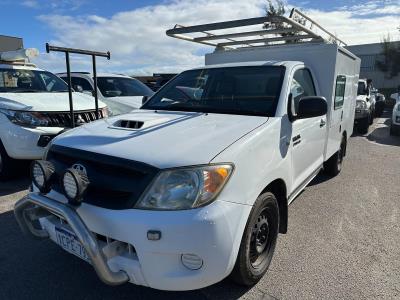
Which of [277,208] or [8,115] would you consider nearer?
[277,208]

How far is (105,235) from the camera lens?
90.0 inches

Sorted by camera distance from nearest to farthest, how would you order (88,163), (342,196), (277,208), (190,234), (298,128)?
(190,234) → (88,163) → (277,208) → (298,128) → (342,196)

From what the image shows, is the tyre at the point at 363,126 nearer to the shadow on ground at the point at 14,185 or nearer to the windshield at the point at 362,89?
the windshield at the point at 362,89

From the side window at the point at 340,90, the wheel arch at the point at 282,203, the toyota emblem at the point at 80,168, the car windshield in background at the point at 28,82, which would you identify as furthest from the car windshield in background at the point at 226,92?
the car windshield in background at the point at 28,82

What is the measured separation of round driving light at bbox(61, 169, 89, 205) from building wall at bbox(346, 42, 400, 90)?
34739mm

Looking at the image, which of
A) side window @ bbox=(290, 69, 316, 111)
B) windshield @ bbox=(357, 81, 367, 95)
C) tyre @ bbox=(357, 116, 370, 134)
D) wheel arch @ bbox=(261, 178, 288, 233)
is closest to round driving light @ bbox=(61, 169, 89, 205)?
wheel arch @ bbox=(261, 178, 288, 233)

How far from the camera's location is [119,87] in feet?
28.3

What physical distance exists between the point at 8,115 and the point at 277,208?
4.09 m

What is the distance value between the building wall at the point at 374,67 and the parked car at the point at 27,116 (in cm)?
3207

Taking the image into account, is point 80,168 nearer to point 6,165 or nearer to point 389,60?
point 6,165

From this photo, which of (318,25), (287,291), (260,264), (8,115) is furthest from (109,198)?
(318,25)

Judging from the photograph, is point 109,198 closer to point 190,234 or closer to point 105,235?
point 105,235

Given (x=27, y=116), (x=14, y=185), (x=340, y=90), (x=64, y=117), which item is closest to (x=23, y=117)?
(x=27, y=116)

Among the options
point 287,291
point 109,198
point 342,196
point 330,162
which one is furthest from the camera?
point 330,162
